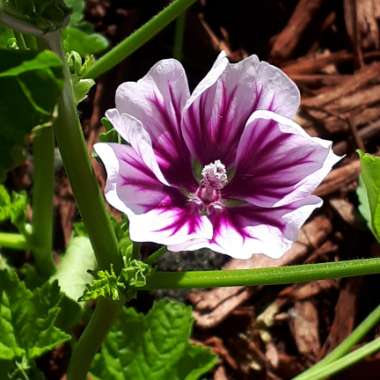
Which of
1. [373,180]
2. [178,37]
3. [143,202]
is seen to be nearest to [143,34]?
[143,202]

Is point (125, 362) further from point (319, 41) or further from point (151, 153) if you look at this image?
point (319, 41)

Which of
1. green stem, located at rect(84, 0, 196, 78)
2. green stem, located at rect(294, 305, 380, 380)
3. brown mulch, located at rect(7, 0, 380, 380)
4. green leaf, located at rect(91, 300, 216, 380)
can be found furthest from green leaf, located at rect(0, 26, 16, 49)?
green stem, located at rect(294, 305, 380, 380)

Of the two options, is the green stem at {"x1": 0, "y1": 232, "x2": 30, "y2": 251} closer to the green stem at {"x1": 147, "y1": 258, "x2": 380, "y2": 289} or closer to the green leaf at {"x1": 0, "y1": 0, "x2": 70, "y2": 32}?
the green stem at {"x1": 147, "y1": 258, "x2": 380, "y2": 289}

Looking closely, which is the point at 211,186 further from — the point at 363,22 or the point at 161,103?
the point at 363,22

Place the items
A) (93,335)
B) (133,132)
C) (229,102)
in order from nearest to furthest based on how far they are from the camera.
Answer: (133,132), (229,102), (93,335)

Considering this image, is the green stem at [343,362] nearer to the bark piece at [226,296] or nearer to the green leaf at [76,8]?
the bark piece at [226,296]

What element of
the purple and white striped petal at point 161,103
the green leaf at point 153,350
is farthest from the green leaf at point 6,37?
the green leaf at point 153,350
